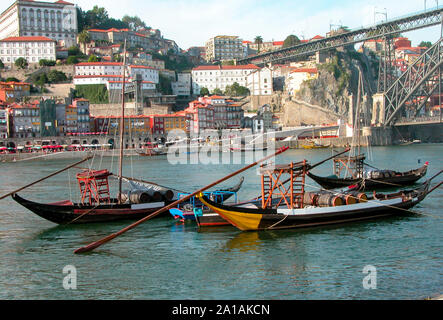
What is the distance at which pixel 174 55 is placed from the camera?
300 ft

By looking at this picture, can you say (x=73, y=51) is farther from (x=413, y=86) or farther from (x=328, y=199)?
(x=328, y=199)

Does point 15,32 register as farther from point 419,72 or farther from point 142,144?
point 419,72

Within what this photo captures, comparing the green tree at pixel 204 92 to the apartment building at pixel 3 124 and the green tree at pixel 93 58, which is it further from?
the apartment building at pixel 3 124

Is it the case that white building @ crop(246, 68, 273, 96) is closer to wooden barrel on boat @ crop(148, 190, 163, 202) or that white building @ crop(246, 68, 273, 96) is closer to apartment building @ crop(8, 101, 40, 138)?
apartment building @ crop(8, 101, 40, 138)

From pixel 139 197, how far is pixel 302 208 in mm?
5310

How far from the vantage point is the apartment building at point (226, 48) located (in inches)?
3917

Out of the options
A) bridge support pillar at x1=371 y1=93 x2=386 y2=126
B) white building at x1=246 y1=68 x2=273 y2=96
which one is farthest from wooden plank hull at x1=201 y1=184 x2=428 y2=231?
white building at x1=246 y1=68 x2=273 y2=96

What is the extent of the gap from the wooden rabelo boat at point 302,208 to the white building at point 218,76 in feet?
222

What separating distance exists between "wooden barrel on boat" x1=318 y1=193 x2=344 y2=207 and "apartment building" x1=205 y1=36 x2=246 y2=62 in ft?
284

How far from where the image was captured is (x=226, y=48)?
10006cm

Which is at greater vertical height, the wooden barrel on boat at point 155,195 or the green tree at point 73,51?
the green tree at point 73,51

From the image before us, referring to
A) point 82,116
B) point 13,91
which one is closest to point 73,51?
point 13,91

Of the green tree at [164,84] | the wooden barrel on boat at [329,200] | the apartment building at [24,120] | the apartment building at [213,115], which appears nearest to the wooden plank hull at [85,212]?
the wooden barrel on boat at [329,200]

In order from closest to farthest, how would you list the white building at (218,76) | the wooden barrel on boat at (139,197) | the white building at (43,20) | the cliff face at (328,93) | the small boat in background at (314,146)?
the wooden barrel on boat at (139,197), the small boat in background at (314,146), the cliff face at (328,93), the white building at (43,20), the white building at (218,76)
